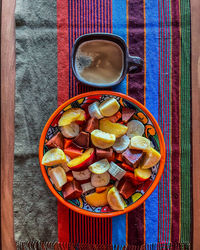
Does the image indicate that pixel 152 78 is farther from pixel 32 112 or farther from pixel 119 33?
pixel 32 112

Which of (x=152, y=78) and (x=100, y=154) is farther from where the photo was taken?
(x=152, y=78)

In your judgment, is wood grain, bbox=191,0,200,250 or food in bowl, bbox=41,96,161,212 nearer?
food in bowl, bbox=41,96,161,212

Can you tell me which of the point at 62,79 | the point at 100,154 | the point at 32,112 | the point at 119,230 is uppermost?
the point at 62,79

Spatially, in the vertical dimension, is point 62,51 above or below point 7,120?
above

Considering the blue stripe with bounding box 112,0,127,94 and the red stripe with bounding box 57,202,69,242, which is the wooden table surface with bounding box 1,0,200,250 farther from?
the blue stripe with bounding box 112,0,127,94

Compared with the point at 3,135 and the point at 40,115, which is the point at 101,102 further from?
the point at 3,135

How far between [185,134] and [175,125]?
5 centimetres

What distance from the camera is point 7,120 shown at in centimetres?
92

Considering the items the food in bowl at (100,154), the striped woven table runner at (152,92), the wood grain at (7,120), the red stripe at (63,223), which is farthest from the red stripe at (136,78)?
the wood grain at (7,120)

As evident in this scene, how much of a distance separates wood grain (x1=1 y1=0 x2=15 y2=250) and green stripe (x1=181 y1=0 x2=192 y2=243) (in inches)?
22.2

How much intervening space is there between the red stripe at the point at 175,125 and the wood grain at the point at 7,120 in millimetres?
532

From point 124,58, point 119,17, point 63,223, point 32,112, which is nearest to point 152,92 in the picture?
point 124,58

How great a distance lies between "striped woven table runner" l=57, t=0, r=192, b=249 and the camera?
0.91 metres

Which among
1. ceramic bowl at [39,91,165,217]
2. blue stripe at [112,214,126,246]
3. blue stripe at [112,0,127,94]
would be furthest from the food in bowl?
blue stripe at [112,0,127,94]
